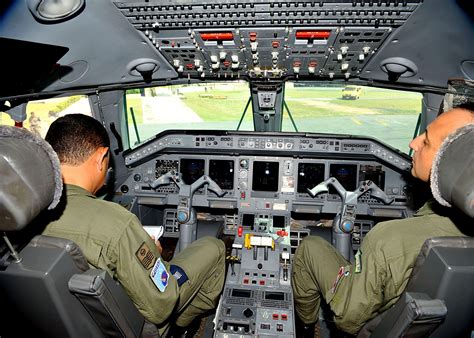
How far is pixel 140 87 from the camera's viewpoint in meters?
3.62

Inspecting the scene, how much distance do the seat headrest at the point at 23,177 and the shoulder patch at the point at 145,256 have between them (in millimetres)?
535

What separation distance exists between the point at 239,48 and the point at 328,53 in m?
0.74

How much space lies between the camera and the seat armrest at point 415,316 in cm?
116

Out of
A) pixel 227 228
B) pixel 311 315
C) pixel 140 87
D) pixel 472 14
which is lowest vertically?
pixel 227 228

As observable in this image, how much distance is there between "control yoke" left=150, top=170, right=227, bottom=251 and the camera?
3537mm

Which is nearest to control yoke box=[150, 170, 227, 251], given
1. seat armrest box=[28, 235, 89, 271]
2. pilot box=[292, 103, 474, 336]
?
pilot box=[292, 103, 474, 336]

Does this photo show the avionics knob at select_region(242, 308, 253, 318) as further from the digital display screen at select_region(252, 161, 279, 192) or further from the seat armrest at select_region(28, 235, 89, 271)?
the digital display screen at select_region(252, 161, 279, 192)

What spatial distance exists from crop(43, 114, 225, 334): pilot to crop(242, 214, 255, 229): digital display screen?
6.03 feet

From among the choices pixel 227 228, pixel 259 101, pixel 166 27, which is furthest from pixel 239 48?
pixel 227 228

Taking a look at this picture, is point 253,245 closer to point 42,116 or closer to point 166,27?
point 166,27

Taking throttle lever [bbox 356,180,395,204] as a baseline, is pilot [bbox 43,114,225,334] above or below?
above

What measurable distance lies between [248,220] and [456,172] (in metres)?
2.89

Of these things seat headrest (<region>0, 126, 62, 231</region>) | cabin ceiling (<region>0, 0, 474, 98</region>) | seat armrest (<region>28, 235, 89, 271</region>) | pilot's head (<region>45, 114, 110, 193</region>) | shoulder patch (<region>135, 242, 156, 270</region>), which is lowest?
shoulder patch (<region>135, 242, 156, 270</region>)

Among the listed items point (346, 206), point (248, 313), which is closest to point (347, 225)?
point (346, 206)
